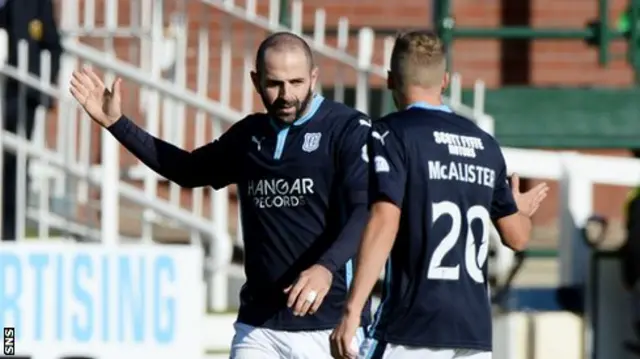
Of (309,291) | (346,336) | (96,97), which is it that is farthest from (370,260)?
(96,97)

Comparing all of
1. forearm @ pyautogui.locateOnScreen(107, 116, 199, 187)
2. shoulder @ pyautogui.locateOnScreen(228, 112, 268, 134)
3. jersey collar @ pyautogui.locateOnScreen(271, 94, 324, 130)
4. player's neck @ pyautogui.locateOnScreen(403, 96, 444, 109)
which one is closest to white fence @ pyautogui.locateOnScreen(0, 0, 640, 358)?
forearm @ pyautogui.locateOnScreen(107, 116, 199, 187)

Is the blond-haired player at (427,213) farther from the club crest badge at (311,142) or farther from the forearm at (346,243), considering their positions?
the club crest badge at (311,142)

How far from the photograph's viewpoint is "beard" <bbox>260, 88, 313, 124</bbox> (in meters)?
6.41

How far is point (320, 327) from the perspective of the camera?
6.49m

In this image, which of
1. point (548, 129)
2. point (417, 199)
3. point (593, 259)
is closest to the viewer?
point (417, 199)

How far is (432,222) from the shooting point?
567 centimetres

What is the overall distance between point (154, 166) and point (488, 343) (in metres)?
1.62

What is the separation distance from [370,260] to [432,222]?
10.5 inches

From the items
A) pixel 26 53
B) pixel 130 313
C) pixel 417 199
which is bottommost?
pixel 130 313

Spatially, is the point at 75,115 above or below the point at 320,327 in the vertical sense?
above

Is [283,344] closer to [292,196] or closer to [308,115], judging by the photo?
[292,196]

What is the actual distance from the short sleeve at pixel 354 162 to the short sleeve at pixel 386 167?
2.05ft

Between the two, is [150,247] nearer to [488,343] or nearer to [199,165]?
[199,165]

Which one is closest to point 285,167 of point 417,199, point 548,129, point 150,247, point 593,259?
point 417,199
